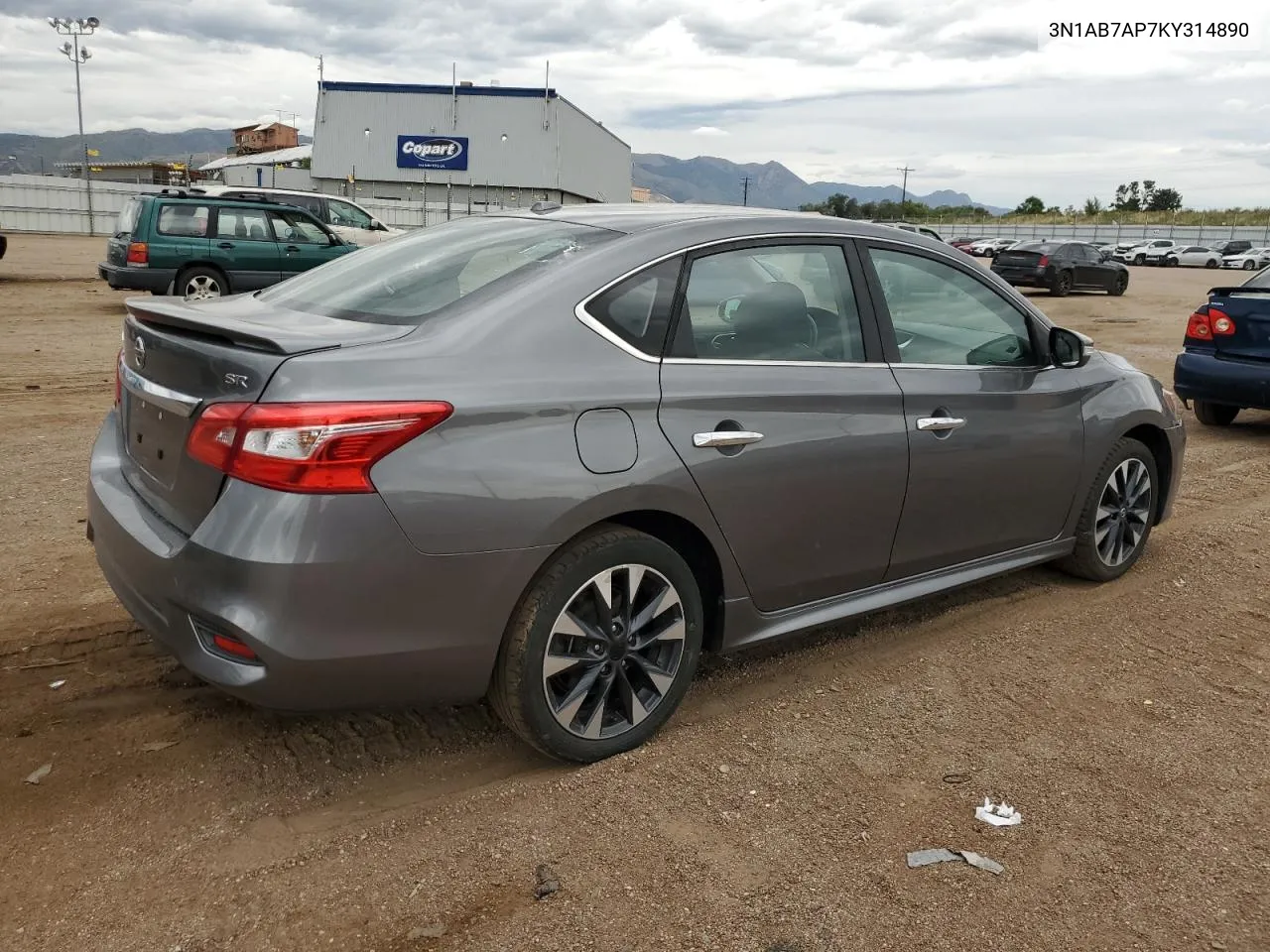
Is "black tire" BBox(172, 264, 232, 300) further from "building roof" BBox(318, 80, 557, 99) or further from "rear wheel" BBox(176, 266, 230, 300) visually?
"building roof" BBox(318, 80, 557, 99)

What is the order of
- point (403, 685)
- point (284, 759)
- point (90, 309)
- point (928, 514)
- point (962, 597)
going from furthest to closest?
point (90, 309)
point (962, 597)
point (928, 514)
point (284, 759)
point (403, 685)

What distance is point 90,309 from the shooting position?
15305 mm

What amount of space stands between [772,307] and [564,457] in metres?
1.07

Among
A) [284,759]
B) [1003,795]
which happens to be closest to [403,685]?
[284,759]

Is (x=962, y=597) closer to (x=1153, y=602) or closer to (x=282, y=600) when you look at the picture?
(x=1153, y=602)

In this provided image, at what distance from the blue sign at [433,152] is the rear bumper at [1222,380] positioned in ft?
187

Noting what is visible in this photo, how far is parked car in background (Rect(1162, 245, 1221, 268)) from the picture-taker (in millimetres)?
53447

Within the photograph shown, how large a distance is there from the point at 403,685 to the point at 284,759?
65 cm

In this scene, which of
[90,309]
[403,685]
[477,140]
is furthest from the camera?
[477,140]

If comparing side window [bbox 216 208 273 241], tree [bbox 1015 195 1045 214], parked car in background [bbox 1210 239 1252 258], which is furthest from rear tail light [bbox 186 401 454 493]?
Result: tree [bbox 1015 195 1045 214]

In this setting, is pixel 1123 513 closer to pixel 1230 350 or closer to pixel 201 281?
pixel 1230 350

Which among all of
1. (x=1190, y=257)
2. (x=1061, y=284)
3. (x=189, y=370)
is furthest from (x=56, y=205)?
(x=1190, y=257)

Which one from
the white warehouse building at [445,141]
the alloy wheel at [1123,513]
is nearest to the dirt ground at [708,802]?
the alloy wheel at [1123,513]

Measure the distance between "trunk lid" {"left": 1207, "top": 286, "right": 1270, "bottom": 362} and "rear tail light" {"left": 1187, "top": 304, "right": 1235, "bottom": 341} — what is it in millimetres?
15
